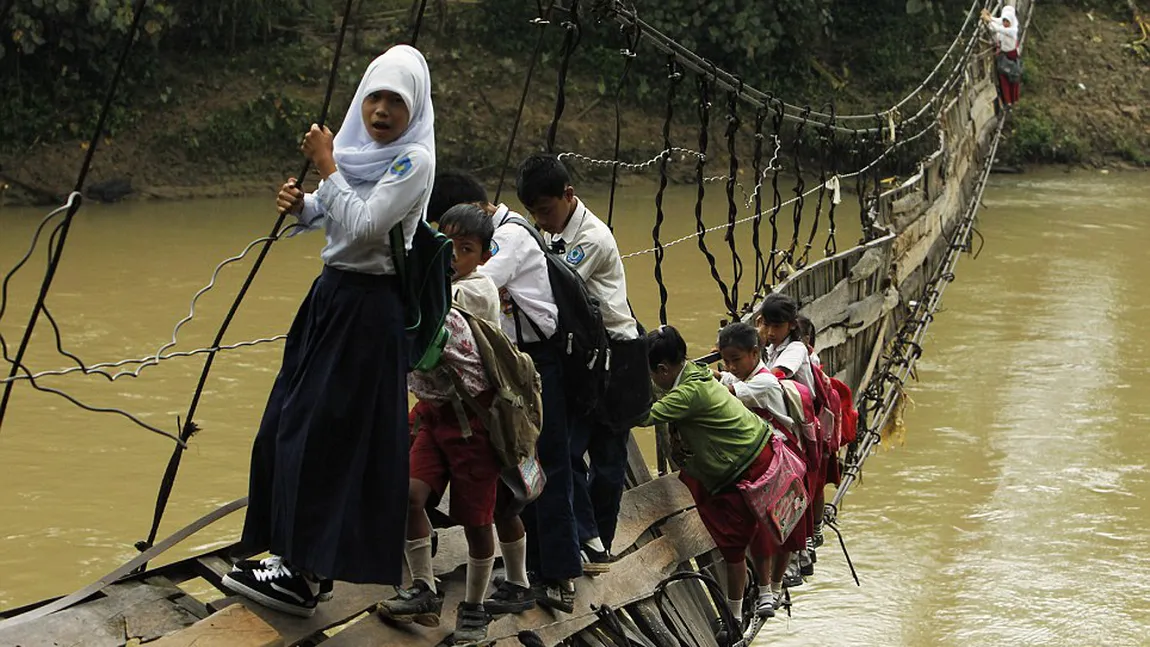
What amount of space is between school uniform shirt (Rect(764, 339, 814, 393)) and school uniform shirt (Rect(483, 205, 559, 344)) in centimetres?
110

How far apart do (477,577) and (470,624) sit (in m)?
0.08

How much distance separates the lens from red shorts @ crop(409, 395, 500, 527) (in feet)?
8.85

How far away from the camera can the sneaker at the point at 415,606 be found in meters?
2.62

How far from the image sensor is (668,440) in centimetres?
381

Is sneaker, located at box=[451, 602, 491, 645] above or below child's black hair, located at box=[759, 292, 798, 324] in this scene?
below

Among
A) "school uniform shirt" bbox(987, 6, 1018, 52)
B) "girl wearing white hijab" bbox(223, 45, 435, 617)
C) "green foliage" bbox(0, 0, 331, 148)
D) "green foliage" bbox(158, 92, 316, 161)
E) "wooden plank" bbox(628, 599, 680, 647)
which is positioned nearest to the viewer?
"girl wearing white hijab" bbox(223, 45, 435, 617)

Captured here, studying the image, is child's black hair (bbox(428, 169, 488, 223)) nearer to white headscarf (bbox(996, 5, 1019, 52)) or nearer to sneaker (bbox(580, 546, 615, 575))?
sneaker (bbox(580, 546, 615, 575))

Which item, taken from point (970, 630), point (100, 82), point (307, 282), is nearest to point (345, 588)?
point (970, 630)

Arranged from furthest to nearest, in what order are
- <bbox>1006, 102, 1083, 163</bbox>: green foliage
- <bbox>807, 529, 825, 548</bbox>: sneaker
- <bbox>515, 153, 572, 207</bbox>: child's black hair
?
1. <bbox>1006, 102, 1083, 163</bbox>: green foliage
2. <bbox>807, 529, 825, 548</bbox>: sneaker
3. <bbox>515, 153, 572, 207</bbox>: child's black hair

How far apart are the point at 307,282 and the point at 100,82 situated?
3.90 metres

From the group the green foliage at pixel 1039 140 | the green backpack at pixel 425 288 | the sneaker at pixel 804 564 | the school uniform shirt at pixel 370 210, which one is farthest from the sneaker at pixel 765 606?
the green foliage at pixel 1039 140

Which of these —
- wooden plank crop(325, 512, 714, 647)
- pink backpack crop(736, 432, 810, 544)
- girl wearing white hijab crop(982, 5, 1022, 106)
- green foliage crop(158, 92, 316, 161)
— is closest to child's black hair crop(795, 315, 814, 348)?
pink backpack crop(736, 432, 810, 544)

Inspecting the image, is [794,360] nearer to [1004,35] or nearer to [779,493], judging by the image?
[779,493]

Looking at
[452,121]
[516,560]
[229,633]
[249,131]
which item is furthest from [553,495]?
[452,121]
